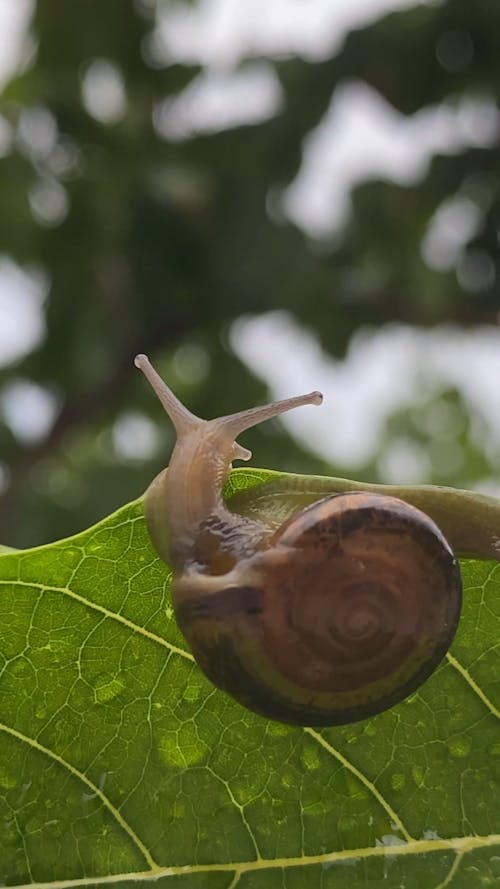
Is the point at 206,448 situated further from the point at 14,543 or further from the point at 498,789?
the point at 14,543

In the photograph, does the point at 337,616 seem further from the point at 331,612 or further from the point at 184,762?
the point at 184,762

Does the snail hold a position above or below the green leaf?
above

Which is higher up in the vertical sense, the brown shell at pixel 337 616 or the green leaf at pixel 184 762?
the brown shell at pixel 337 616

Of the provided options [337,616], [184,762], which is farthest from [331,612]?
[184,762]

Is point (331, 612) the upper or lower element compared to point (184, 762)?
upper

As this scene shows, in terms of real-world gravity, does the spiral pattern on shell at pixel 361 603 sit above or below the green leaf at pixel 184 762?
above
